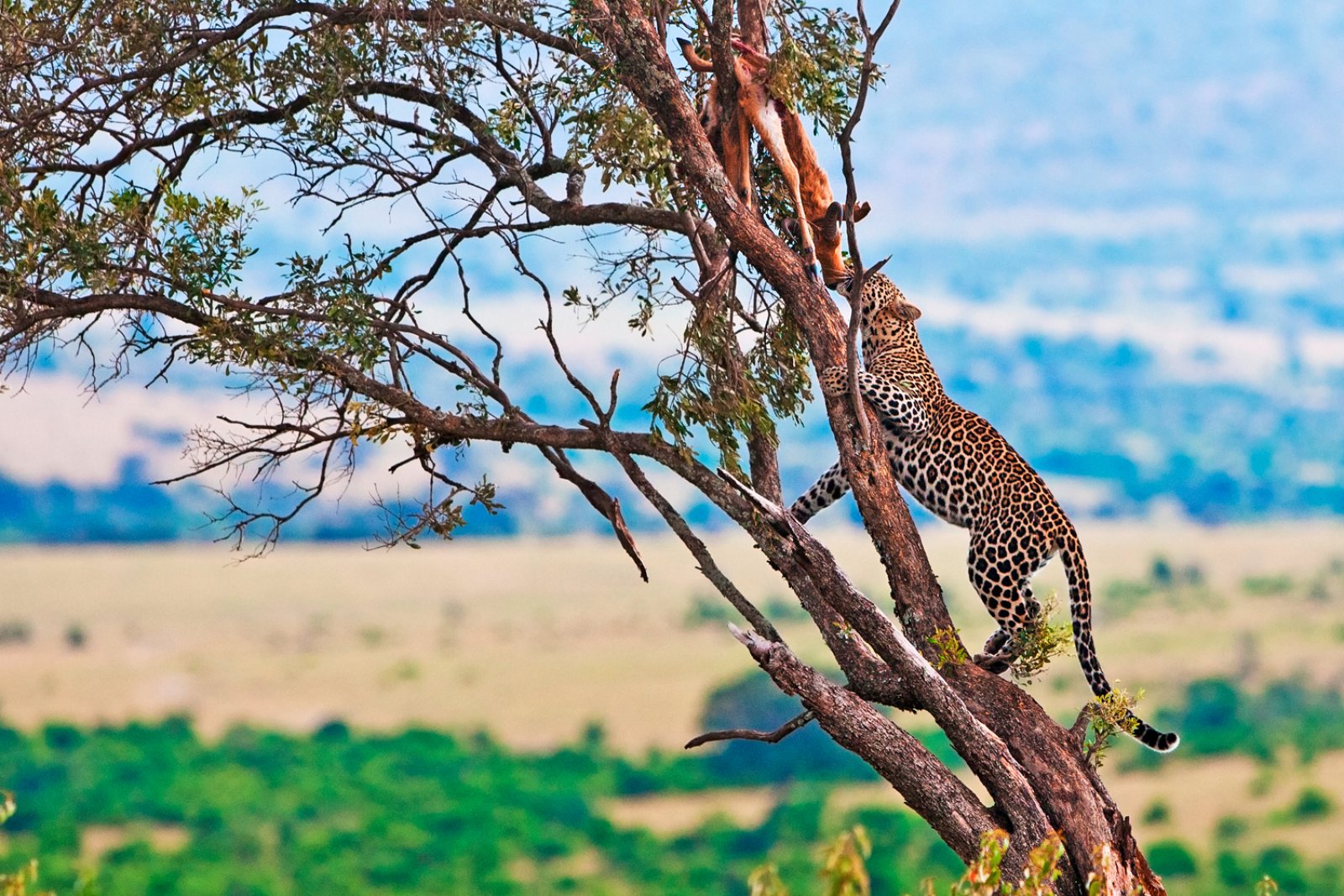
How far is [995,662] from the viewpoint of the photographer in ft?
27.8

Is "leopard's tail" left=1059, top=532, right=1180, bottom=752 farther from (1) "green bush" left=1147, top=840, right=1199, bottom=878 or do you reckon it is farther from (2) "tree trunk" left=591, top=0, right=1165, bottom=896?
(1) "green bush" left=1147, top=840, right=1199, bottom=878

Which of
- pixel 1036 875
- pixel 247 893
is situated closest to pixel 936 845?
pixel 247 893

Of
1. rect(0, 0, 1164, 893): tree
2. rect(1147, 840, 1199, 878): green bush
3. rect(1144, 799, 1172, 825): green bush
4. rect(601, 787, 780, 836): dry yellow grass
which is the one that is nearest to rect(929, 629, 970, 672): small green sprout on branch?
rect(0, 0, 1164, 893): tree

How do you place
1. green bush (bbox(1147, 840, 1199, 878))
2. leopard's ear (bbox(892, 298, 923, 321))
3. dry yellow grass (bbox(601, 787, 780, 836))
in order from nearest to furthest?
leopard's ear (bbox(892, 298, 923, 321)) < green bush (bbox(1147, 840, 1199, 878)) < dry yellow grass (bbox(601, 787, 780, 836))

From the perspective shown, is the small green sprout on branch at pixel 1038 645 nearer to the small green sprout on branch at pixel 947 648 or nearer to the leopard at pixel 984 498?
the leopard at pixel 984 498

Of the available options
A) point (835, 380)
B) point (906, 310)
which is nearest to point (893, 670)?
point (835, 380)

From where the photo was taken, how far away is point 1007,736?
814cm

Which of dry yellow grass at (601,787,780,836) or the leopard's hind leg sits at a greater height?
dry yellow grass at (601,787,780,836)

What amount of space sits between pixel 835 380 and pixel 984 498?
1.13 meters

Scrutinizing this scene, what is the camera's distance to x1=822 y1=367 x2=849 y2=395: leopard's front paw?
8.39 meters

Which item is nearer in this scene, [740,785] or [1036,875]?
[1036,875]

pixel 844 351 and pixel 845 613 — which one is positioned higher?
pixel 844 351

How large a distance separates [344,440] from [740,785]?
144 feet

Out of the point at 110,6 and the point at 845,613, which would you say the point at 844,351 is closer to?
the point at 845,613
